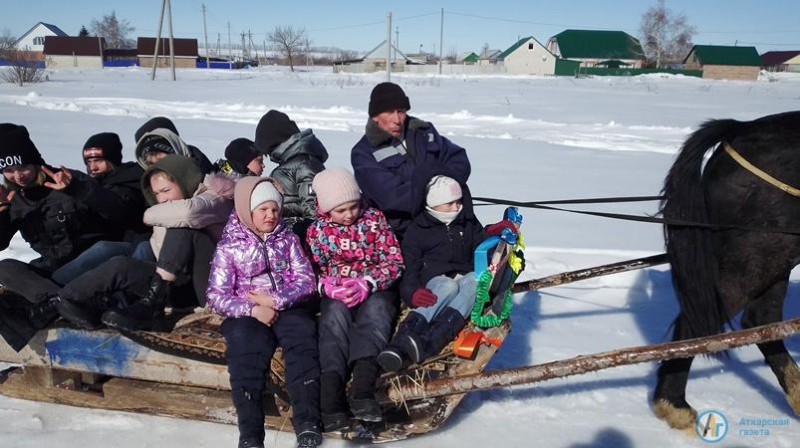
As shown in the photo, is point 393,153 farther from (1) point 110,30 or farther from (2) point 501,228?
(1) point 110,30

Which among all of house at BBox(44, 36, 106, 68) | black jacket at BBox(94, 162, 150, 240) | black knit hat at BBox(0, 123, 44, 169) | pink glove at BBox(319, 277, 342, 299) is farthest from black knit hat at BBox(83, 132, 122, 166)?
house at BBox(44, 36, 106, 68)

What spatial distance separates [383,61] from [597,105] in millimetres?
39743

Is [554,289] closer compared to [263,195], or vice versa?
[263,195]

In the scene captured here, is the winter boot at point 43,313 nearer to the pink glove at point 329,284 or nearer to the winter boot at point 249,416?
the winter boot at point 249,416

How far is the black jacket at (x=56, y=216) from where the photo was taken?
317cm

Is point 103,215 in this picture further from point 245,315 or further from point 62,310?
point 245,315

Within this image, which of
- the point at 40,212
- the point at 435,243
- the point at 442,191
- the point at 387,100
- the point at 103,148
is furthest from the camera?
the point at 103,148

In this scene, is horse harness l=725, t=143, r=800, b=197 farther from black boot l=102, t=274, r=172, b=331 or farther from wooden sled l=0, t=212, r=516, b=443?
black boot l=102, t=274, r=172, b=331

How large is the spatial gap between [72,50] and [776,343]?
67.3 meters

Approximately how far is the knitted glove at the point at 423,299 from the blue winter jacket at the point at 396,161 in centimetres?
57

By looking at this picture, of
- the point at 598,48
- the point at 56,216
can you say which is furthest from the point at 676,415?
the point at 598,48

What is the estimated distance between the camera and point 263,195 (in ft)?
9.12

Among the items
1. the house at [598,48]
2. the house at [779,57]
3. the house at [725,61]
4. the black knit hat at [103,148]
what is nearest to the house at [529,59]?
the house at [598,48]

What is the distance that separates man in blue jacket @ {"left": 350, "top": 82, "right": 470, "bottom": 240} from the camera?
10.7 ft
